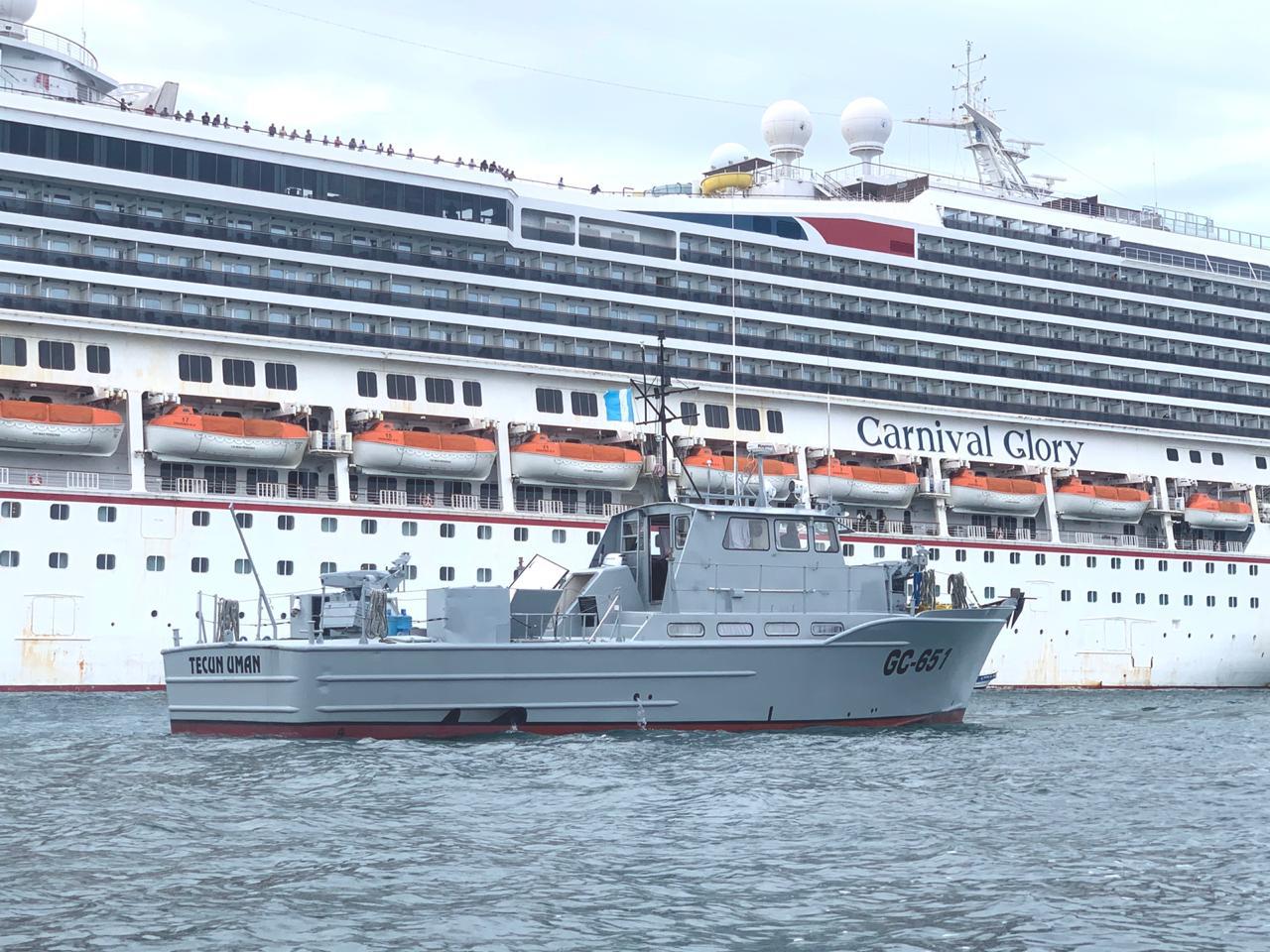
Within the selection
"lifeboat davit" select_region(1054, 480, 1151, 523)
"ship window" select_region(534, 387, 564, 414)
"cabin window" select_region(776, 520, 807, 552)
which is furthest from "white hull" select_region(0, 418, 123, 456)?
"lifeboat davit" select_region(1054, 480, 1151, 523)

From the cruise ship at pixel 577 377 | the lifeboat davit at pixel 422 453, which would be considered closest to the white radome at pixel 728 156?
the cruise ship at pixel 577 377

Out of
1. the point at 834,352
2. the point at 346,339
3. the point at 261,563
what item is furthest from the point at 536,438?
the point at 834,352

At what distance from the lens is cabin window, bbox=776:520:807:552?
26.4 meters

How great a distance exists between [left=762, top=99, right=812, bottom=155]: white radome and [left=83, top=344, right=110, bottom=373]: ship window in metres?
24.1

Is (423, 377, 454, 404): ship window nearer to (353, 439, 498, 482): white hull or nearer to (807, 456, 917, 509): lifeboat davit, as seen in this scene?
(353, 439, 498, 482): white hull

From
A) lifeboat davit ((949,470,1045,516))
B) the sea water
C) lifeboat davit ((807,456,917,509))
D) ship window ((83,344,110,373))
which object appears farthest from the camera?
lifeboat davit ((949,470,1045,516))

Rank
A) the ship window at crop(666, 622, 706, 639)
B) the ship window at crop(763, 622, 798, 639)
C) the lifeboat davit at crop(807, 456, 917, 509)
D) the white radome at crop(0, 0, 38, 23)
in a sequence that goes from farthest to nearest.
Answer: the lifeboat davit at crop(807, 456, 917, 509)
the white radome at crop(0, 0, 38, 23)
the ship window at crop(763, 622, 798, 639)
the ship window at crop(666, 622, 706, 639)

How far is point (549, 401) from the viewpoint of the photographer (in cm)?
3953

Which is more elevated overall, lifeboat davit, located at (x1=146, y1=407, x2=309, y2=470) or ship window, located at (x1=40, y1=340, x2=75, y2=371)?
ship window, located at (x1=40, y1=340, x2=75, y2=371)

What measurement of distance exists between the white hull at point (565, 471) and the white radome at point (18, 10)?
16.7m

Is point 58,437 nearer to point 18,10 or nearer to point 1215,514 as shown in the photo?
point 18,10

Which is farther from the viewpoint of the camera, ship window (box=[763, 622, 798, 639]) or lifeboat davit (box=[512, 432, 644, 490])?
lifeboat davit (box=[512, 432, 644, 490])

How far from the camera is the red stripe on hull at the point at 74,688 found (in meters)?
30.8

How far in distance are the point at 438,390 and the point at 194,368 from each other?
592 cm
